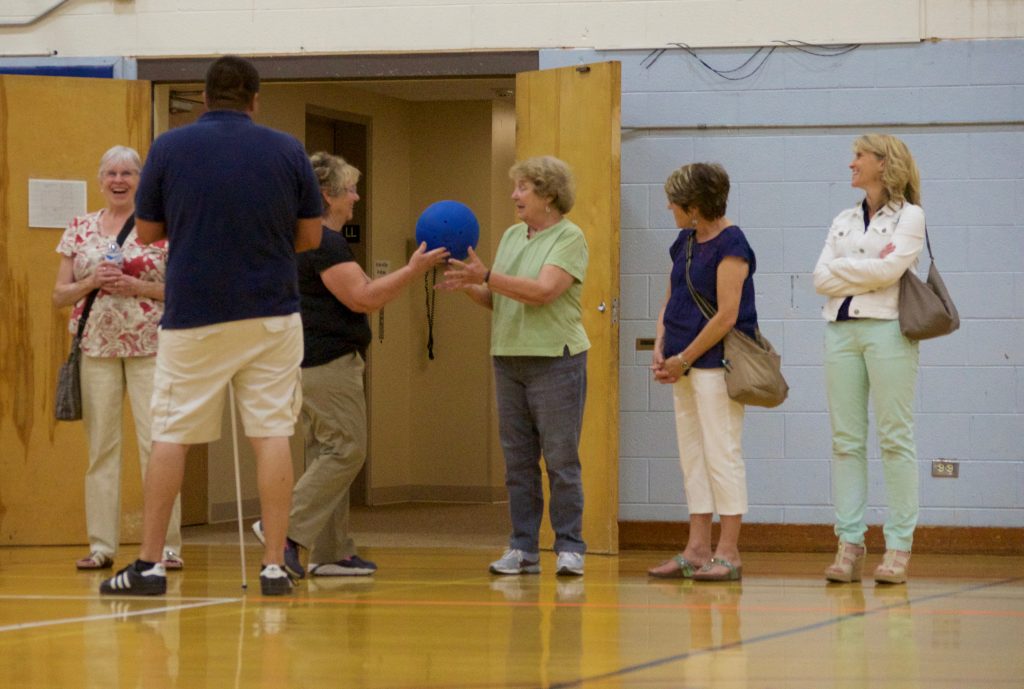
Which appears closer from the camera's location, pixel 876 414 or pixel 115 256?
pixel 876 414

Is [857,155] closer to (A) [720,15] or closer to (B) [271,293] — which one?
(A) [720,15]

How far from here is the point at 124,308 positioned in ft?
17.6

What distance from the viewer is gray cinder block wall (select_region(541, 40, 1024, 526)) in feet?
20.9

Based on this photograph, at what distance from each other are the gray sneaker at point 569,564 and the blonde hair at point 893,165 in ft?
5.35

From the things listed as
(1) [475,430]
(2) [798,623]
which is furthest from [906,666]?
(1) [475,430]

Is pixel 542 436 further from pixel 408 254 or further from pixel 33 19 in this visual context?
pixel 408 254

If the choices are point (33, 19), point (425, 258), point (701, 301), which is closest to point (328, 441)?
point (425, 258)

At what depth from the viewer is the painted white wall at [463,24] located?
6438 mm

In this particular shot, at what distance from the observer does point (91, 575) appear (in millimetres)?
5281

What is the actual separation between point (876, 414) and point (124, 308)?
264 cm

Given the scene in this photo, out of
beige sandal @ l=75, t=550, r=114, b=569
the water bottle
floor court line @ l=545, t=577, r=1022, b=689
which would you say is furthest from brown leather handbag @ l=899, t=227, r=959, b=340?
beige sandal @ l=75, t=550, r=114, b=569

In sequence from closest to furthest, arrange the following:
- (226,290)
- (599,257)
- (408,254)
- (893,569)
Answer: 1. (226,290)
2. (893,569)
3. (599,257)
4. (408,254)

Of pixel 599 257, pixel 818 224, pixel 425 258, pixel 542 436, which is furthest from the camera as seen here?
pixel 818 224

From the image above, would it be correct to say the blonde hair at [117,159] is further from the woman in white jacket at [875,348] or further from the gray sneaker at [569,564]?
the woman in white jacket at [875,348]
